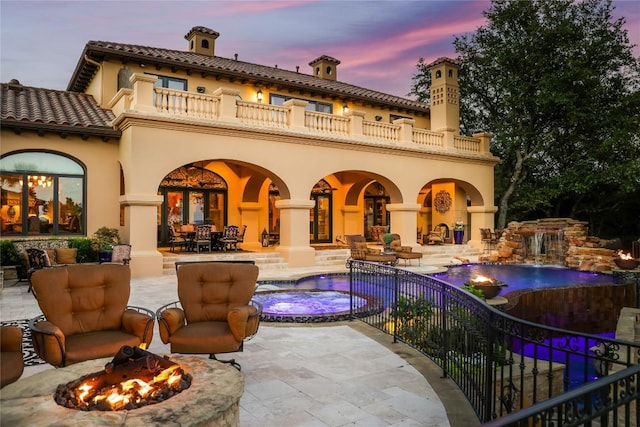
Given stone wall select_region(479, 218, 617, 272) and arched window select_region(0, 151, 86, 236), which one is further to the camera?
stone wall select_region(479, 218, 617, 272)

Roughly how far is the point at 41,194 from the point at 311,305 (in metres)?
9.57

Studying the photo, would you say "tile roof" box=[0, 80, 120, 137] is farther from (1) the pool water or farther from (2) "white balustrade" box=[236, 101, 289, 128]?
(1) the pool water

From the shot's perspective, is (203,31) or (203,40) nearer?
(203,31)

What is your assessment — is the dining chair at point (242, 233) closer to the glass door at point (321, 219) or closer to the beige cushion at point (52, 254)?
the glass door at point (321, 219)

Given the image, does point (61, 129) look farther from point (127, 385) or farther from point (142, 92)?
point (127, 385)

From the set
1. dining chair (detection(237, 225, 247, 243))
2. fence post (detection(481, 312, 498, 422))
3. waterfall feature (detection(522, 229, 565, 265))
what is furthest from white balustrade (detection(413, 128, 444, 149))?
fence post (detection(481, 312, 498, 422))

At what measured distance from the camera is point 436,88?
21.5 meters

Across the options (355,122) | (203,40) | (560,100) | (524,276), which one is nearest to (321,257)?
(355,122)

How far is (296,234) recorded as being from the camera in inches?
629

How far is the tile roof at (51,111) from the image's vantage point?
1323 cm

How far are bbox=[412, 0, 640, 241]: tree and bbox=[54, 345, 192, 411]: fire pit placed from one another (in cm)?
2104

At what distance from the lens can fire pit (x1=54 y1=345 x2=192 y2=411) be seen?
2.98 meters

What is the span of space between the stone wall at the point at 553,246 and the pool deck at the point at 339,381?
38.8ft

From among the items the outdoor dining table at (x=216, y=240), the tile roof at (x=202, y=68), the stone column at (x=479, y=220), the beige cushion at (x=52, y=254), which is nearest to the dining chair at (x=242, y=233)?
the outdoor dining table at (x=216, y=240)
